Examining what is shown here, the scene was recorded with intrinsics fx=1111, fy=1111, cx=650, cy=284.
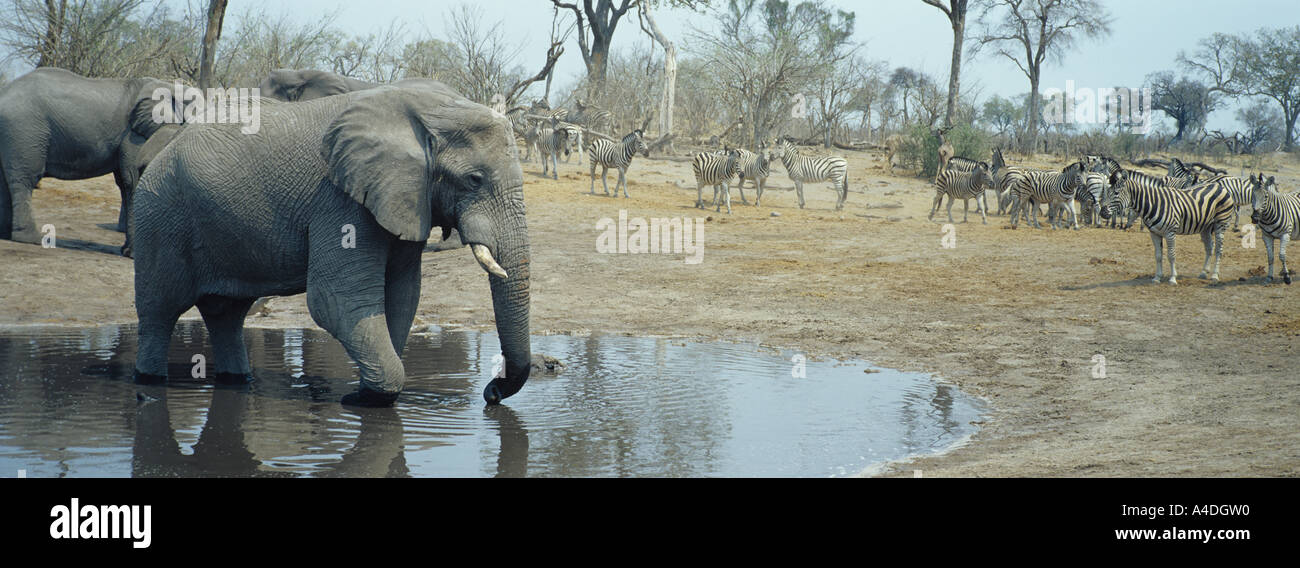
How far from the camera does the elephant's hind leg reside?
7387 mm

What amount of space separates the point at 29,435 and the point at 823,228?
1361 cm

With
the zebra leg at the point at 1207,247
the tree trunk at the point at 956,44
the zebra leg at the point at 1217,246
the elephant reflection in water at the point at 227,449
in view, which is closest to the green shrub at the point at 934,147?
the tree trunk at the point at 956,44

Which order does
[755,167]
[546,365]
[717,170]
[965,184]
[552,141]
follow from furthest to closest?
[552,141], [755,167], [717,170], [965,184], [546,365]

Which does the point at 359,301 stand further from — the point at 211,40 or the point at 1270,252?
the point at 211,40

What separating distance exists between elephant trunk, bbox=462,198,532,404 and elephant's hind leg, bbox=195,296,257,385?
2.02 metres

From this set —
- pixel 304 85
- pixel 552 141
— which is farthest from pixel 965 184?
pixel 304 85

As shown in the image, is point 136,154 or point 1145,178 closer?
point 136,154

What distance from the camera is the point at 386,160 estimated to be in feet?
20.3

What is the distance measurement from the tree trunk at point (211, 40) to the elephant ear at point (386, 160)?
1410 cm

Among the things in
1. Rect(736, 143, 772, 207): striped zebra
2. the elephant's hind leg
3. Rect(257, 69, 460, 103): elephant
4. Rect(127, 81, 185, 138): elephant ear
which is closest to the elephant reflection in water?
the elephant's hind leg

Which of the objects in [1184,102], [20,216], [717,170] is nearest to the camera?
[20,216]

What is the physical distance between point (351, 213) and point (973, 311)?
22.6 feet

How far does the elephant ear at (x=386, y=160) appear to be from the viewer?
20.2 ft

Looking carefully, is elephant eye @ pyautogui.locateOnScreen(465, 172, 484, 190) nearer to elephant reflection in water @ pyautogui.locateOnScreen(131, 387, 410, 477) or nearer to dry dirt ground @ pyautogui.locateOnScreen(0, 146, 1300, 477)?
elephant reflection in water @ pyautogui.locateOnScreen(131, 387, 410, 477)
